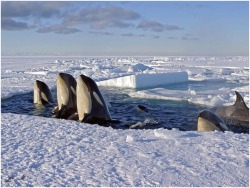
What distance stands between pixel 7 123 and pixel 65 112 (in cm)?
319

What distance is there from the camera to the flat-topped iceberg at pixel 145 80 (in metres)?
21.5

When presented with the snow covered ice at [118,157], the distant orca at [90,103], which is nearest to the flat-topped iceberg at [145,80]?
the distant orca at [90,103]

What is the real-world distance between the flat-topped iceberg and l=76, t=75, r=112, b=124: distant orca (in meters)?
11.7

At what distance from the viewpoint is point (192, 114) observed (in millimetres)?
11297

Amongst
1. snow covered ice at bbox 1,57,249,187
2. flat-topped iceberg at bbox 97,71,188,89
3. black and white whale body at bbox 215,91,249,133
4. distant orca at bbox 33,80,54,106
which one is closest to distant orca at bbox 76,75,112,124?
snow covered ice at bbox 1,57,249,187

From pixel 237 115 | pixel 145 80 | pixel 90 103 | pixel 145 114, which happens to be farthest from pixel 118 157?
pixel 145 80

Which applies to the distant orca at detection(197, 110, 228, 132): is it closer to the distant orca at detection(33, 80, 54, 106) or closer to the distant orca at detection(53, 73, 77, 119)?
A: the distant orca at detection(53, 73, 77, 119)

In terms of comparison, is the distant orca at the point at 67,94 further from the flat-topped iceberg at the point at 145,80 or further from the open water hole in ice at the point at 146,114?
the flat-topped iceberg at the point at 145,80

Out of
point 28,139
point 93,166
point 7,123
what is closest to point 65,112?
point 7,123

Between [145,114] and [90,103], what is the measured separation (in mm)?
Answer: 2151

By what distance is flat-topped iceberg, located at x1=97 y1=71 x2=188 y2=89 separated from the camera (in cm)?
2152

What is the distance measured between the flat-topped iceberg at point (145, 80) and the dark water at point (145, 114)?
6715mm

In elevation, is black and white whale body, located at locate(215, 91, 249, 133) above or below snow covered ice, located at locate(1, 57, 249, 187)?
below

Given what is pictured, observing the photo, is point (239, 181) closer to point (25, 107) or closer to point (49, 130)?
point (49, 130)
